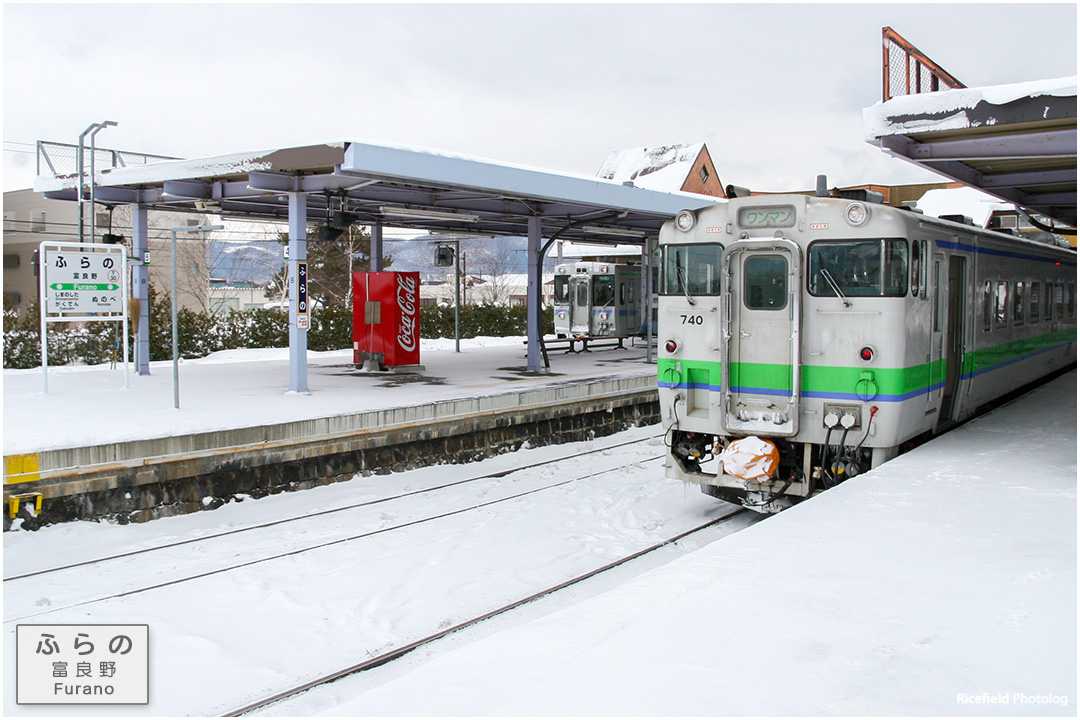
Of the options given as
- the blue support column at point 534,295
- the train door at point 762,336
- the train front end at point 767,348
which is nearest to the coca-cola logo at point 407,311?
the blue support column at point 534,295

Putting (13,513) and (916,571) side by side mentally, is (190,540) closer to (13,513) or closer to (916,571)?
(13,513)

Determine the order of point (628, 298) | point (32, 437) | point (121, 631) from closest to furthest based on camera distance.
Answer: point (121, 631) → point (32, 437) → point (628, 298)

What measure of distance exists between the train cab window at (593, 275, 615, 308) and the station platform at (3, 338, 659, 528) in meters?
7.44

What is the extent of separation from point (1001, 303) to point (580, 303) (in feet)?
53.2

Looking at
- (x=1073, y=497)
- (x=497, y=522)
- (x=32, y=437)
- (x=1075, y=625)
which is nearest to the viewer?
(x=1075, y=625)

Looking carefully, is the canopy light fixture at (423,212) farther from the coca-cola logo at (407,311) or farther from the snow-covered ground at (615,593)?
the snow-covered ground at (615,593)

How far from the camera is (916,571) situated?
5.41 meters

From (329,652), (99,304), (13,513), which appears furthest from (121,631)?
(99,304)

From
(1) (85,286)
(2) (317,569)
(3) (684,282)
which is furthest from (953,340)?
(1) (85,286)

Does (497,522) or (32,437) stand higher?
(32,437)

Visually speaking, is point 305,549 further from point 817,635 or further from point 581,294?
point 581,294

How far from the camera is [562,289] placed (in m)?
28.0

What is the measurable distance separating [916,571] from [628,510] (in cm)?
529

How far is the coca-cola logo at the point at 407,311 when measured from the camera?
18.3m
